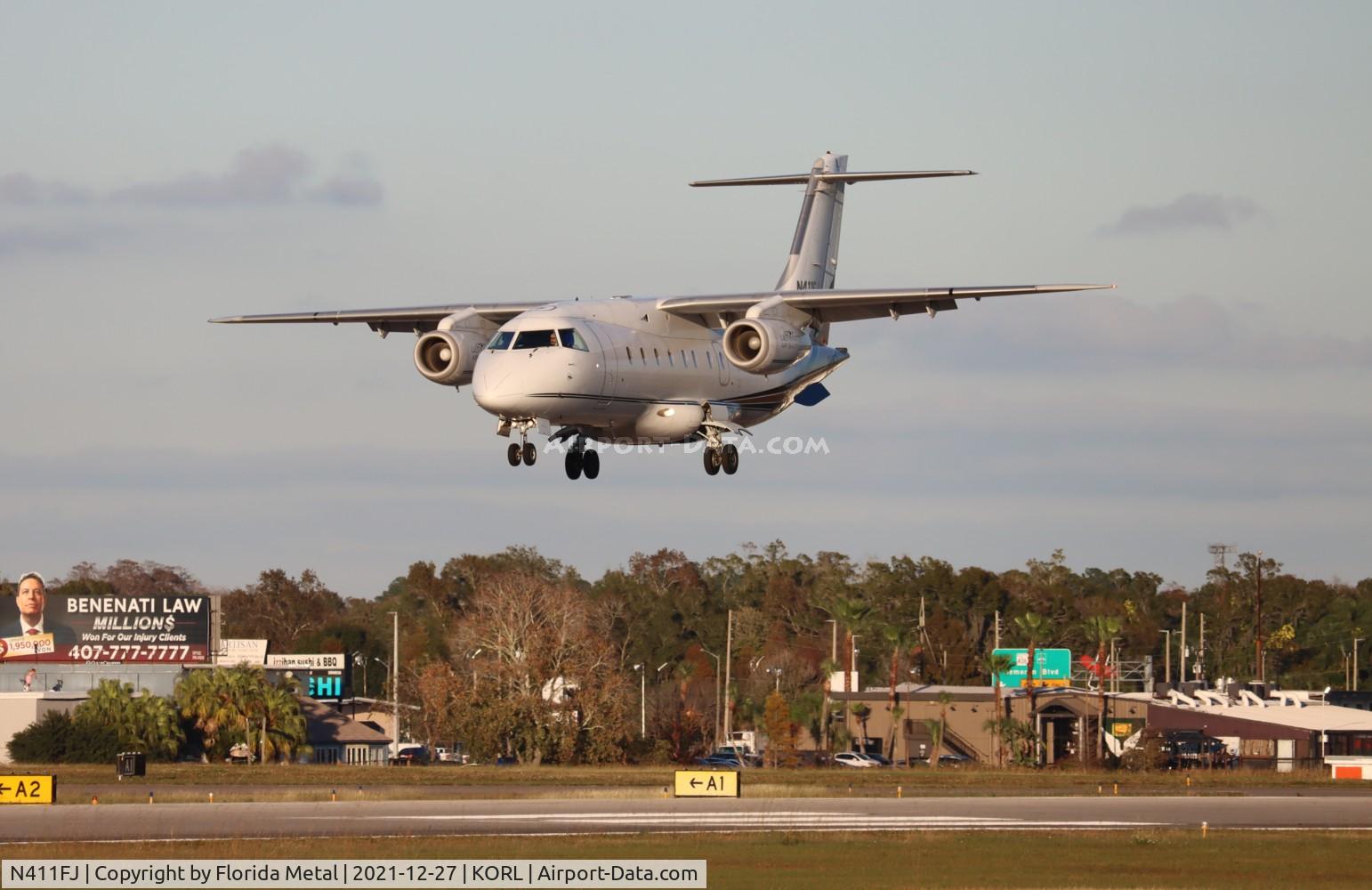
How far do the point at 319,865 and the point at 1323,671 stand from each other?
83642 mm

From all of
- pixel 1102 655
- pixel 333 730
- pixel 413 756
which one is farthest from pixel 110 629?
pixel 1102 655

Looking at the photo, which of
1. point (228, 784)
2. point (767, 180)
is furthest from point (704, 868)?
point (228, 784)

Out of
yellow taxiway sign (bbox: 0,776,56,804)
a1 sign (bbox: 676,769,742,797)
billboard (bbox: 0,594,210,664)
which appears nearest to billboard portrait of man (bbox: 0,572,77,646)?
billboard (bbox: 0,594,210,664)

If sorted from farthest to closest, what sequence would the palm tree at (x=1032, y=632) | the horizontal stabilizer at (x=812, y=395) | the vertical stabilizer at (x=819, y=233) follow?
the palm tree at (x=1032, y=632) → the vertical stabilizer at (x=819, y=233) → the horizontal stabilizer at (x=812, y=395)

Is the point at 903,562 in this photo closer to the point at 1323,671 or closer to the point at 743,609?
the point at 743,609

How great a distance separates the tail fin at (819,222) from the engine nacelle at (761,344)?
275 inches

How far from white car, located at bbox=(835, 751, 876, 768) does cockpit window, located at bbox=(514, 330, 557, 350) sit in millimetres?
37169

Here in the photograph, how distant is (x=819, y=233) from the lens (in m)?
42.8

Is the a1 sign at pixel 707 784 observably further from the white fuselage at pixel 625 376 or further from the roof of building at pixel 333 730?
the roof of building at pixel 333 730

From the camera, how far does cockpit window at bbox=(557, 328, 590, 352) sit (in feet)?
105

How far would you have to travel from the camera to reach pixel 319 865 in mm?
29266

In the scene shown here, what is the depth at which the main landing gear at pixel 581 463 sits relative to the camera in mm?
36875
